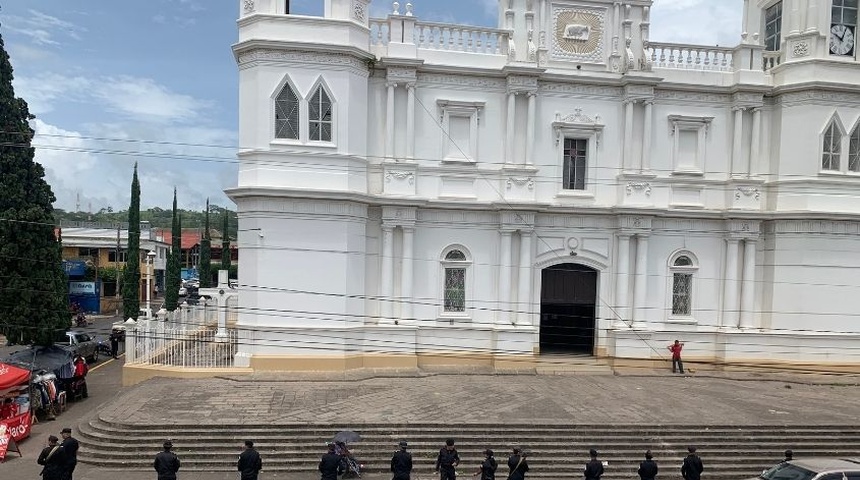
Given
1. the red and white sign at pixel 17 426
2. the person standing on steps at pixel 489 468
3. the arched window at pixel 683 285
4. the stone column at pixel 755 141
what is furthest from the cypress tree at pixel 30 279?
the stone column at pixel 755 141

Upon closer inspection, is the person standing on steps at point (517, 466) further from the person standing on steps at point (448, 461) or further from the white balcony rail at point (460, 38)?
the white balcony rail at point (460, 38)

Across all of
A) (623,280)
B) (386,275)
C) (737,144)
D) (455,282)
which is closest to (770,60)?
(737,144)

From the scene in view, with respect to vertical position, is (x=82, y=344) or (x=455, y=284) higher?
(x=455, y=284)

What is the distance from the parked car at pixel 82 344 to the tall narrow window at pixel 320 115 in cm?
1287

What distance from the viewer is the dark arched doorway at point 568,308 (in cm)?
1986

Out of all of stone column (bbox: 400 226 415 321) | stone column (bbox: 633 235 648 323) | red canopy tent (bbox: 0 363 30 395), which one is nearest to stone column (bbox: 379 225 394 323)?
stone column (bbox: 400 226 415 321)

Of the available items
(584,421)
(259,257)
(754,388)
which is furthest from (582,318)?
(259,257)

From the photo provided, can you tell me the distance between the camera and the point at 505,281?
19.0 metres

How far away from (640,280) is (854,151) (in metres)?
8.13

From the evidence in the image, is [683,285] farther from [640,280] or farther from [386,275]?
[386,275]

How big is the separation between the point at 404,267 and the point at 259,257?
14.0ft

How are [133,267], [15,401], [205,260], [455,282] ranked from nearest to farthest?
[15,401]
[455,282]
[133,267]
[205,260]

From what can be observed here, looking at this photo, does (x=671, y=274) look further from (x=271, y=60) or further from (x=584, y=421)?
(x=271, y=60)

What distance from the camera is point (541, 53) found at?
19.0 m
